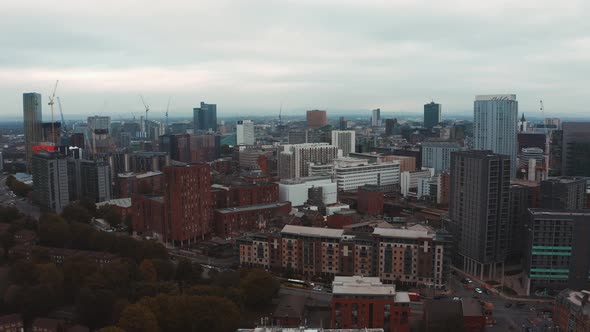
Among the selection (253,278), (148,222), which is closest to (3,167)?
(148,222)

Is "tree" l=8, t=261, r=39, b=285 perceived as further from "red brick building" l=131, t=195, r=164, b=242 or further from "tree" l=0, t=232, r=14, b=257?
"red brick building" l=131, t=195, r=164, b=242

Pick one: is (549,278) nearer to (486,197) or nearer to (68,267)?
(486,197)

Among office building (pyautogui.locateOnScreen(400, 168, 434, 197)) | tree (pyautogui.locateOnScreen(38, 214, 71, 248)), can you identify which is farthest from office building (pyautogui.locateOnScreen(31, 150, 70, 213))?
office building (pyautogui.locateOnScreen(400, 168, 434, 197))

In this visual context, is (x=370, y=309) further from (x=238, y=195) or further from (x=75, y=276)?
(x=238, y=195)

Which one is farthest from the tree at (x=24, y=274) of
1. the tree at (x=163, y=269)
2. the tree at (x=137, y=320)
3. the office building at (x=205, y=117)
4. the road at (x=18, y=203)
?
the office building at (x=205, y=117)

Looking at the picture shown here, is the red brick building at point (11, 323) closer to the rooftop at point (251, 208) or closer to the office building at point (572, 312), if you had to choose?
the rooftop at point (251, 208)
